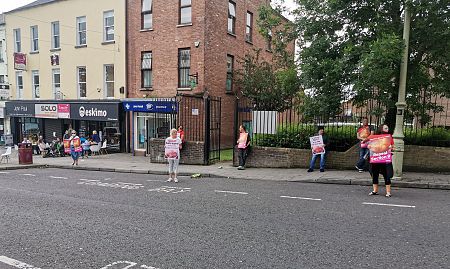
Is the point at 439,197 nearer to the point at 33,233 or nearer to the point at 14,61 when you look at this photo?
the point at 33,233

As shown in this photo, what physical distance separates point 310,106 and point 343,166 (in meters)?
2.65

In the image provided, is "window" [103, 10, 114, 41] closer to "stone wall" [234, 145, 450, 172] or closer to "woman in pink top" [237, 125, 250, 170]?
"woman in pink top" [237, 125, 250, 170]

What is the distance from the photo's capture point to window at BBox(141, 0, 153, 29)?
2022cm

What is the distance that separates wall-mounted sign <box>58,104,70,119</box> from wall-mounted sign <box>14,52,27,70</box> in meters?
5.04

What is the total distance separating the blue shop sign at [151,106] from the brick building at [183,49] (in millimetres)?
360

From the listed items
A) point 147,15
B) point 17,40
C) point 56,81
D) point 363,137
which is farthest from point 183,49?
point 17,40

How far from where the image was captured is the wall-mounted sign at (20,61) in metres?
25.5

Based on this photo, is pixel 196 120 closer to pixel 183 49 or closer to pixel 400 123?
pixel 183 49

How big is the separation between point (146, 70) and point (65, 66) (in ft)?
23.7

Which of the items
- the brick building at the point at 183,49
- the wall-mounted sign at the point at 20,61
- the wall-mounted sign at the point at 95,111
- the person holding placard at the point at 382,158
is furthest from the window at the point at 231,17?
the wall-mounted sign at the point at 20,61

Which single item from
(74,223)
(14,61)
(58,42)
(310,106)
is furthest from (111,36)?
(74,223)

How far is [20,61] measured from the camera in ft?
83.9

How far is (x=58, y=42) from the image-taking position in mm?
24422

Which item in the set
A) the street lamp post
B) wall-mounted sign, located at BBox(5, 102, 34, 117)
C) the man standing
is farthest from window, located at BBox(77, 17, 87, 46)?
the street lamp post
